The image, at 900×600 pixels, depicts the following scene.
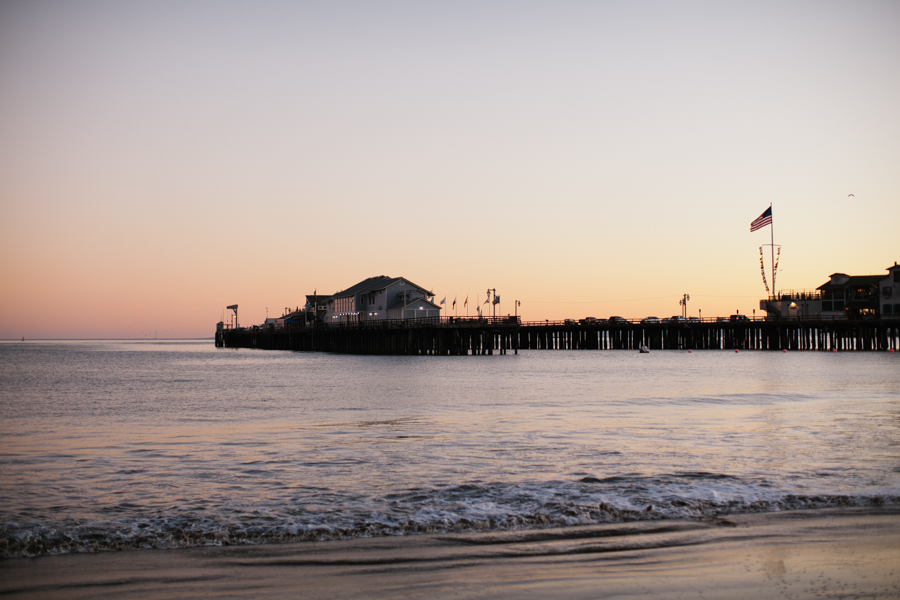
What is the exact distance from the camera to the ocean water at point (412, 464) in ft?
30.8

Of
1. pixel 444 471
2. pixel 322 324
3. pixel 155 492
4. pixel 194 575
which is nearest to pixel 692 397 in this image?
pixel 444 471

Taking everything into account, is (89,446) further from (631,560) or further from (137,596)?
(631,560)

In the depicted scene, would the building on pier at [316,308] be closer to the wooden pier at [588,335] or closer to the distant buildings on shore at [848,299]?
the wooden pier at [588,335]

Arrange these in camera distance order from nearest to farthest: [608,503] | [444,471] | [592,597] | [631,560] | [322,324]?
1. [592,597]
2. [631,560]
3. [608,503]
4. [444,471]
5. [322,324]

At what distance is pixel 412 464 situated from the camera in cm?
1377

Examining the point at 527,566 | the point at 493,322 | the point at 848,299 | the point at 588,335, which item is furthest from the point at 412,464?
the point at 848,299

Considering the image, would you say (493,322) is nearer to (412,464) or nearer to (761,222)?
(761,222)

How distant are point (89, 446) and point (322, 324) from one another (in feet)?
278

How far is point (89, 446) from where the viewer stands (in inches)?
670

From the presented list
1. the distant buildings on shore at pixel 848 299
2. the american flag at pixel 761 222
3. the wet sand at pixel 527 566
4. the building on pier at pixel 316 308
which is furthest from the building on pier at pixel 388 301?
the wet sand at pixel 527 566

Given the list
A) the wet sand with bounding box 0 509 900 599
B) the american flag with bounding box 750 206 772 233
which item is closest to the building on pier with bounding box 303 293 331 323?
the american flag with bounding box 750 206 772 233

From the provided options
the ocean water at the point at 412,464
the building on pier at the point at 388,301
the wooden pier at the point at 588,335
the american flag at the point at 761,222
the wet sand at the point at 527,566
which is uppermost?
the american flag at the point at 761,222

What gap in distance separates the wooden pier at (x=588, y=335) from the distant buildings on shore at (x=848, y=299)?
344 centimetres

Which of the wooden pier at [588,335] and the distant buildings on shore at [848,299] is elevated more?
the distant buildings on shore at [848,299]
